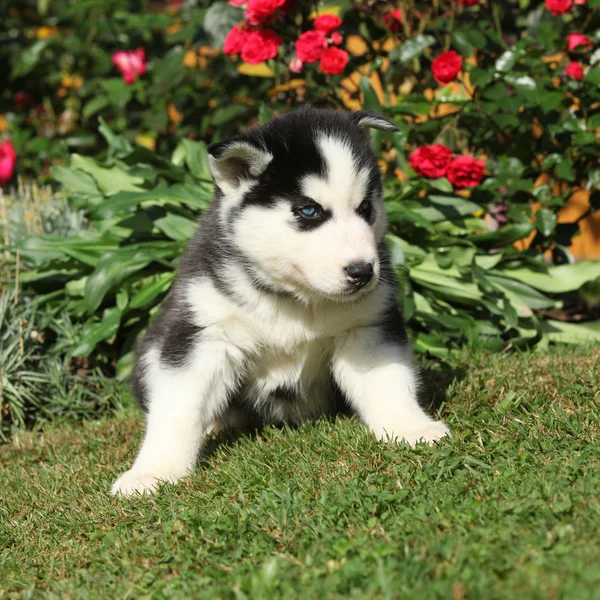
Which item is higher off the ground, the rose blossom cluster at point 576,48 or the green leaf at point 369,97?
the rose blossom cluster at point 576,48

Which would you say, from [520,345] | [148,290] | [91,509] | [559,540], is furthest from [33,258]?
[559,540]

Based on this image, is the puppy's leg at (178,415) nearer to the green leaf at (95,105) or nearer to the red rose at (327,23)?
the red rose at (327,23)

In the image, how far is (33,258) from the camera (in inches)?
203

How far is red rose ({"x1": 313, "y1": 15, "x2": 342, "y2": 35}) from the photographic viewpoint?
16.6ft

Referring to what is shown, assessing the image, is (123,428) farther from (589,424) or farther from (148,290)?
(589,424)

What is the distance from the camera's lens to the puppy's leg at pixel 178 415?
334cm

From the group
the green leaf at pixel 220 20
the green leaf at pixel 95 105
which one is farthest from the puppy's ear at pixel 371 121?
the green leaf at pixel 95 105

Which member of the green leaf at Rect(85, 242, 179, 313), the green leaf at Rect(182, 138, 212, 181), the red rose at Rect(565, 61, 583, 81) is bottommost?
the green leaf at Rect(85, 242, 179, 313)

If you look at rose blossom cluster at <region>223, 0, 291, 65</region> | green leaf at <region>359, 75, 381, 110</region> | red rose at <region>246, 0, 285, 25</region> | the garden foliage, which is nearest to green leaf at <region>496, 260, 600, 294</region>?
the garden foliage

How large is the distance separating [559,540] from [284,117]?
2029 millimetres

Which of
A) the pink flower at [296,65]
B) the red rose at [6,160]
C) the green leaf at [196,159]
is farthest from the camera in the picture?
the red rose at [6,160]

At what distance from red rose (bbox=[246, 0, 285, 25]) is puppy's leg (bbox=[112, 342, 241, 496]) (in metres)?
2.45

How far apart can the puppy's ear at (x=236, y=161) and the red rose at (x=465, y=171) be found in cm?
199

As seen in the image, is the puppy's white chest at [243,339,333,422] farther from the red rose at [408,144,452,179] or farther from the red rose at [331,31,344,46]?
the red rose at [331,31,344,46]
